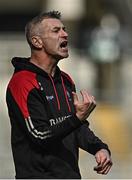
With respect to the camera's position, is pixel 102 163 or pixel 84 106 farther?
pixel 102 163

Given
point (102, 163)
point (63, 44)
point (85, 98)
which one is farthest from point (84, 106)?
point (63, 44)

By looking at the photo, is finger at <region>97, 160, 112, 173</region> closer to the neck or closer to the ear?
the neck

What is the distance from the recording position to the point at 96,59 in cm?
2417

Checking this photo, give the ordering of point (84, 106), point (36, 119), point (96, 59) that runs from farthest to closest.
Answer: point (96, 59), point (36, 119), point (84, 106)

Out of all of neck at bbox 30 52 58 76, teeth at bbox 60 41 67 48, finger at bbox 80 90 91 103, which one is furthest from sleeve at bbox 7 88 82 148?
teeth at bbox 60 41 67 48

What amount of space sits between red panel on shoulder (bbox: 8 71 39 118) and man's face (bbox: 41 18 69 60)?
235 millimetres

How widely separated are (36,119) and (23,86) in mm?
234

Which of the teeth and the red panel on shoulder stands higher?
the teeth

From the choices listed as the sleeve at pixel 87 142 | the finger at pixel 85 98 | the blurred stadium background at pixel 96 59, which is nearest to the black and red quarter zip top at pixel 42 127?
the sleeve at pixel 87 142

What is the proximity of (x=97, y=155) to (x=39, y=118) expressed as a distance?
1.53ft

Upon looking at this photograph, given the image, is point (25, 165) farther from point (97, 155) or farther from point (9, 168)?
point (9, 168)

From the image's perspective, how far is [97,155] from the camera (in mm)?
5422

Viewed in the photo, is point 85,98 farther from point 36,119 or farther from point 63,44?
point 63,44

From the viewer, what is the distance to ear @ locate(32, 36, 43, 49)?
5590 mm
